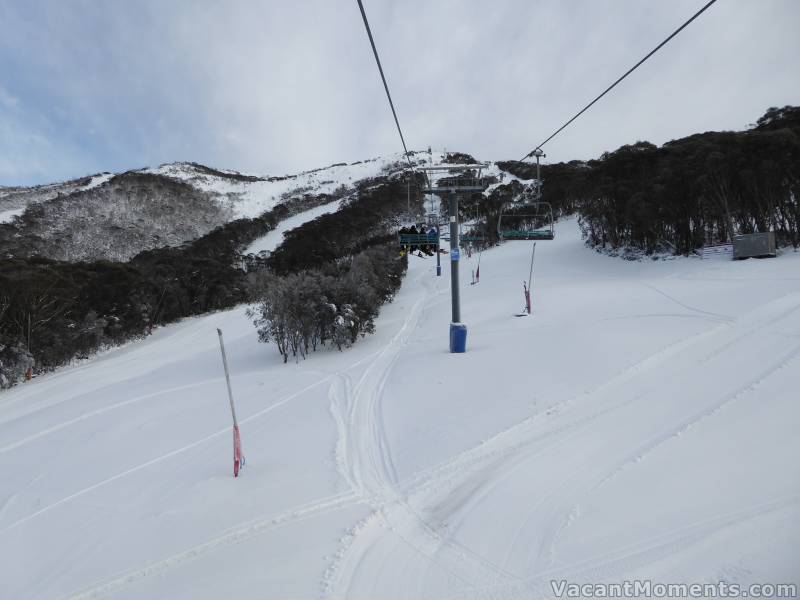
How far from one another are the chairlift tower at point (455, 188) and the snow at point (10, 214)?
318 ft

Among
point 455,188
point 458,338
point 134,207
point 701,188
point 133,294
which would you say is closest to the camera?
point 455,188

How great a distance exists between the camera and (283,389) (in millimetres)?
11125

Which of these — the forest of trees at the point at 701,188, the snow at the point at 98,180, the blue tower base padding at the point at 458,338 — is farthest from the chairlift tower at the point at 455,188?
the snow at the point at 98,180

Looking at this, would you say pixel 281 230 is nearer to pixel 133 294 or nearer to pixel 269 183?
pixel 269 183

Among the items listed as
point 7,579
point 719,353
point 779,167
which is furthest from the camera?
point 779,167

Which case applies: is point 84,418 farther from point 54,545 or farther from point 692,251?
point 692,251

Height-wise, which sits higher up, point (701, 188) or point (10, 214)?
point (10, 214)

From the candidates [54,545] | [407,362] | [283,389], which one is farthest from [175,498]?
[407,362]

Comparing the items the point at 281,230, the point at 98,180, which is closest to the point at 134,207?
the point at 98,180

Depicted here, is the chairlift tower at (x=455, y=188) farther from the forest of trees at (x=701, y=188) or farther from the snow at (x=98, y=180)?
the snow at (x=98, y=180)

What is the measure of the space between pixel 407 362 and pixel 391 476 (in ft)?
21.9

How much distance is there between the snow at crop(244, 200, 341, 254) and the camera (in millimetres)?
74537

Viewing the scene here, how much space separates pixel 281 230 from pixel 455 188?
80270mm

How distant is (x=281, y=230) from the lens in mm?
86375
